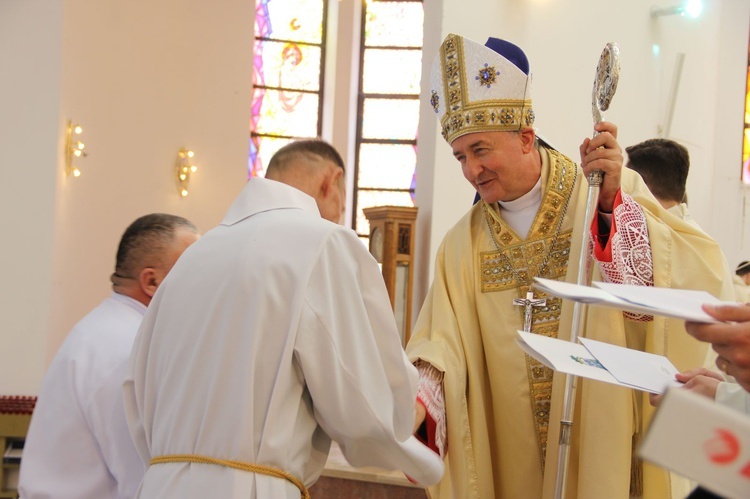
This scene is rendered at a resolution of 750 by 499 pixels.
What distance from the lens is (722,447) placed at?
93 cm

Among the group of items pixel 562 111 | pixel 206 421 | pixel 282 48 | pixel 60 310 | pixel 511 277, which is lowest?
pixel 60 310

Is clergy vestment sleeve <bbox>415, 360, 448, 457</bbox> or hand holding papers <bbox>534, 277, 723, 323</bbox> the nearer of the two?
hand holding papers <bbox>534, 277, 723, 323</bbox>

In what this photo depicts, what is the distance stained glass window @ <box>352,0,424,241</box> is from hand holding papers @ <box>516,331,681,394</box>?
9878 millimetres

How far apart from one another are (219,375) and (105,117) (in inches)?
300

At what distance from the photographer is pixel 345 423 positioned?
2.25 metres

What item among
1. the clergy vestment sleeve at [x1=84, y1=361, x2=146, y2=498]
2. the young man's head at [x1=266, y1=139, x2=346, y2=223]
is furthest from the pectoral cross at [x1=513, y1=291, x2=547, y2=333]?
the clergy vestment sleeve at [x1=84, y1=361, x2=146, y2=498]

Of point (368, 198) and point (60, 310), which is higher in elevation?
point (368, 198)

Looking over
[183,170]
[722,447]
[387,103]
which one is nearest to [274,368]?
[722,447]

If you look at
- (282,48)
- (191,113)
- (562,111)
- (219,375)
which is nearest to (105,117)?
(191,113)

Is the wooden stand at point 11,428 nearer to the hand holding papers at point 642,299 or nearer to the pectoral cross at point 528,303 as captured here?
the pectoral cross at point 528,303

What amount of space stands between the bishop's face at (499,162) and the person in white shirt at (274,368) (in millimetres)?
768

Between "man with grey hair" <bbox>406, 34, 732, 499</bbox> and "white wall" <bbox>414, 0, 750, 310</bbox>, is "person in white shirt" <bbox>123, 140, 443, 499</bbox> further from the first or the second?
"white wall" <bbox>414, 0, 750, 310</bbox>

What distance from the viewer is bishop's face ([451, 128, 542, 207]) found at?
296cm

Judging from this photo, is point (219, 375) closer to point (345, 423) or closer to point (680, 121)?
point (345, 423)
